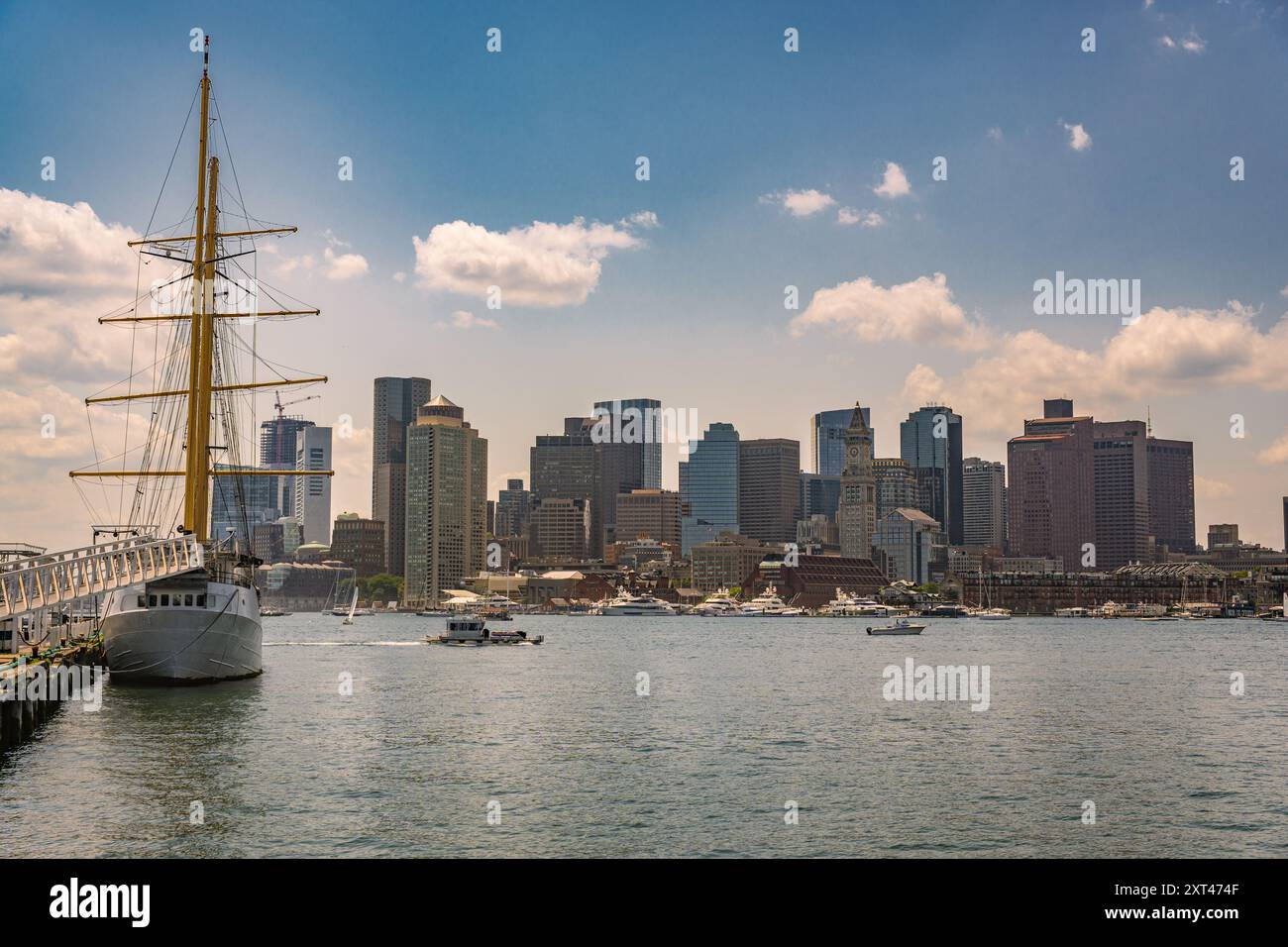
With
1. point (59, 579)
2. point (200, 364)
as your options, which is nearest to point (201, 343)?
point (200, 364)

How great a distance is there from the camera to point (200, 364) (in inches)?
3228

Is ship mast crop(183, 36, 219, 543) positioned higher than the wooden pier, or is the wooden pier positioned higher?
ship mast crop(183, 36, 219, 543)

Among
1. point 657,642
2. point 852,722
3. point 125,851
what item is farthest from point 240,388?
point 657,642

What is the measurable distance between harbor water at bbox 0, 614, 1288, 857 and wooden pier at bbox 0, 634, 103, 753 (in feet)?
3.21

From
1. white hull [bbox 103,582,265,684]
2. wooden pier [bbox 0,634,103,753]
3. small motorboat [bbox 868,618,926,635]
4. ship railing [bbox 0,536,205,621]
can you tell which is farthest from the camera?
small motorboat [bbox 868,618,926,635]

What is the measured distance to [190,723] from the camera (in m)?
53.1

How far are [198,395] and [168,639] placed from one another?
69.7 feet

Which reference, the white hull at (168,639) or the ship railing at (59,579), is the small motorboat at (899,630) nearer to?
the white hull at (168,639)

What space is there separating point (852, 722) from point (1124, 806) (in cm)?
2255

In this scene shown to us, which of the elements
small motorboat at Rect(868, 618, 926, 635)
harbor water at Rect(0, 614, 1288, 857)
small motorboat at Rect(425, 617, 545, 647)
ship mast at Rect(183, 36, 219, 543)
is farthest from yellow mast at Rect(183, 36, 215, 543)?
small motorboat at Rect(868, 618, 926, 635)

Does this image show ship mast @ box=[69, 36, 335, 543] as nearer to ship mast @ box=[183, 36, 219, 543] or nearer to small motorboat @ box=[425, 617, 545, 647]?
ship mast @ box=[183, 36, 219, 543]

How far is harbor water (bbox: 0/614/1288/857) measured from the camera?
30.3 meters
